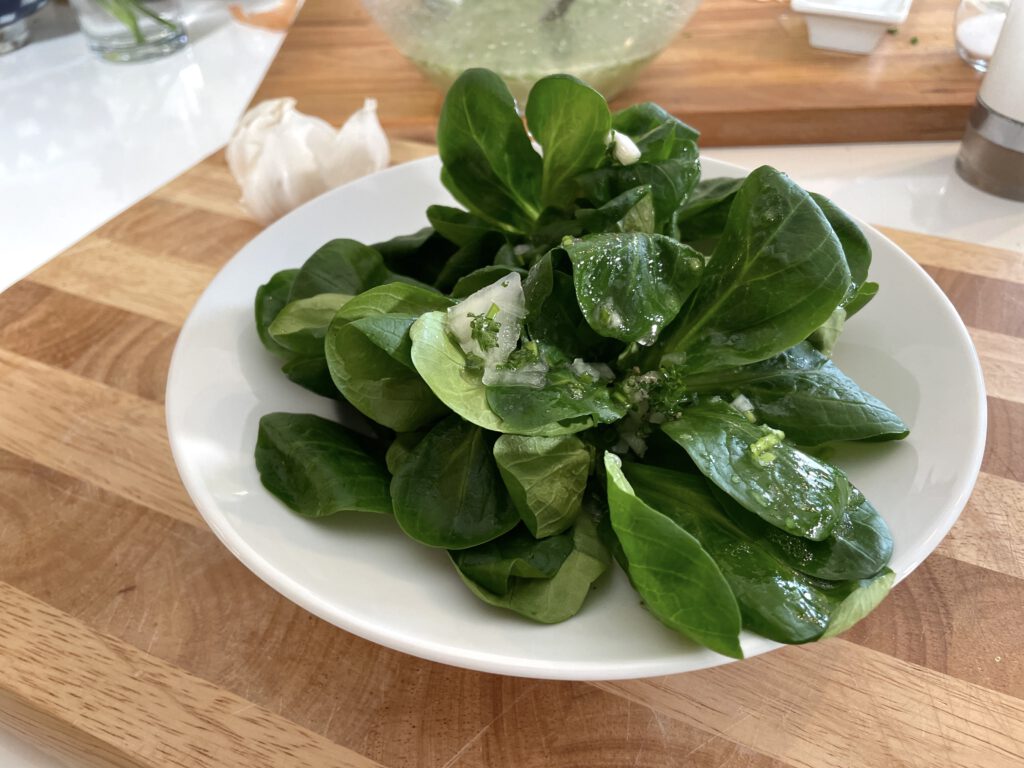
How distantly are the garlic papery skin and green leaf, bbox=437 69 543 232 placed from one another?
7 centimetres

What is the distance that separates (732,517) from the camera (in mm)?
512

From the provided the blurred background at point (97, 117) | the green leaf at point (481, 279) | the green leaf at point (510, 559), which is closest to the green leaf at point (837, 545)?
the green leaf at point (510, 559)

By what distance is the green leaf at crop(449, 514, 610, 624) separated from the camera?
49 cm

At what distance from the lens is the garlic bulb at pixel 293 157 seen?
3.22 feet

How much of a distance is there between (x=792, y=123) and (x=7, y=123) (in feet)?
4.31

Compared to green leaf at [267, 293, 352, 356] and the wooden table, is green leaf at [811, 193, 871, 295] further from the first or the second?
green leaf at [267, 293, 352, 356]

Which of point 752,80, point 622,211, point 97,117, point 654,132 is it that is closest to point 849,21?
point 752,80

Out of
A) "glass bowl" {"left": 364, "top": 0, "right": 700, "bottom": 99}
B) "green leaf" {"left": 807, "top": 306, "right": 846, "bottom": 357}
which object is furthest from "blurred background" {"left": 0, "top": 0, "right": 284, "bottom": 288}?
"green leaf" {"left": 807, "top": 306, "right": 846, "bottom": 357}

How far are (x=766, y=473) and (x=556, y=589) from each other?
139 millimetres

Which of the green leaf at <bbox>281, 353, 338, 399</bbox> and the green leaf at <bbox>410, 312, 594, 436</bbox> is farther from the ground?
the green leaf at <bbox>410, 312, 594, 436</bbox>

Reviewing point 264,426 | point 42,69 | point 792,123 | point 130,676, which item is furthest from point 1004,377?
point 42,69

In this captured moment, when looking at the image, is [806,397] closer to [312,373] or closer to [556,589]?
[556,589]

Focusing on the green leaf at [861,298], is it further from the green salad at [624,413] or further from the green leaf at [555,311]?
the green leaf at [555,311]

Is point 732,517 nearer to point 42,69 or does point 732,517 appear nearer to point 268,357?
point 268,357
